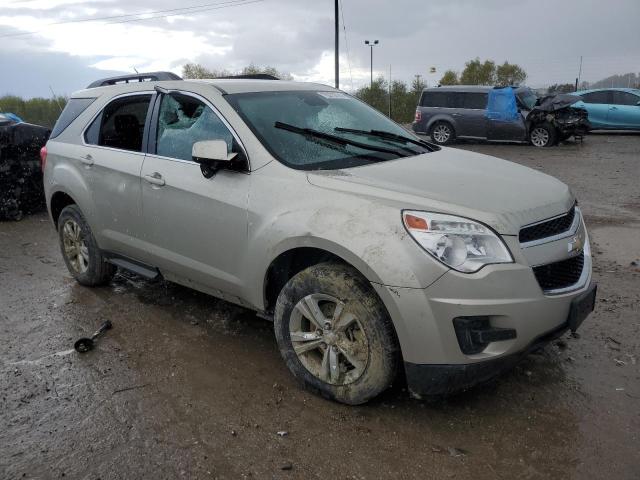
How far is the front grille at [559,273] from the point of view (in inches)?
112

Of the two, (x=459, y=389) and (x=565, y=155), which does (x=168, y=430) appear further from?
(x=565, y=155)

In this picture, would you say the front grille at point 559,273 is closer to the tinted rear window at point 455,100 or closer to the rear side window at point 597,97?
the tinted rear window at point 455,100

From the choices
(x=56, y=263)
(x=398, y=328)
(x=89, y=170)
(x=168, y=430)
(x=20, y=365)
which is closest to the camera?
(x=398, y=328)

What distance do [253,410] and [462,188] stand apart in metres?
1.66

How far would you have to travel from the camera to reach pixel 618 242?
6340mm

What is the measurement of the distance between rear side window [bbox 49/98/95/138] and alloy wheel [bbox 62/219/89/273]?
841mm

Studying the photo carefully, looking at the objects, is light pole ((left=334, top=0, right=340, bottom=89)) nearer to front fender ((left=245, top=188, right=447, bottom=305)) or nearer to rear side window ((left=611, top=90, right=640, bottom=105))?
rear side window ((left=611, top=90, right=640, bottom=105))

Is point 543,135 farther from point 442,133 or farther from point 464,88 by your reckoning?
point 442,133

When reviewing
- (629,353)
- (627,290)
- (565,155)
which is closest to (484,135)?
(565,155)

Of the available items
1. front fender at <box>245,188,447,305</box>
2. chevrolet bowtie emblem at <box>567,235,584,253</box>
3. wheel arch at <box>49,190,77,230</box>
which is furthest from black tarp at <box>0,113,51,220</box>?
chevrolet bowtie emblem at <box>567,235,584,253</box>

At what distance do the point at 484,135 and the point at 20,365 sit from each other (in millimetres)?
15740

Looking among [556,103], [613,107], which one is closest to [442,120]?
[556,103]

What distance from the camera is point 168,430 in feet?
9.91

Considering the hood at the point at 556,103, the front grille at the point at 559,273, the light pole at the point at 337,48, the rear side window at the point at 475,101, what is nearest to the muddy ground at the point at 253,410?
the front grille at the point at 559,273
